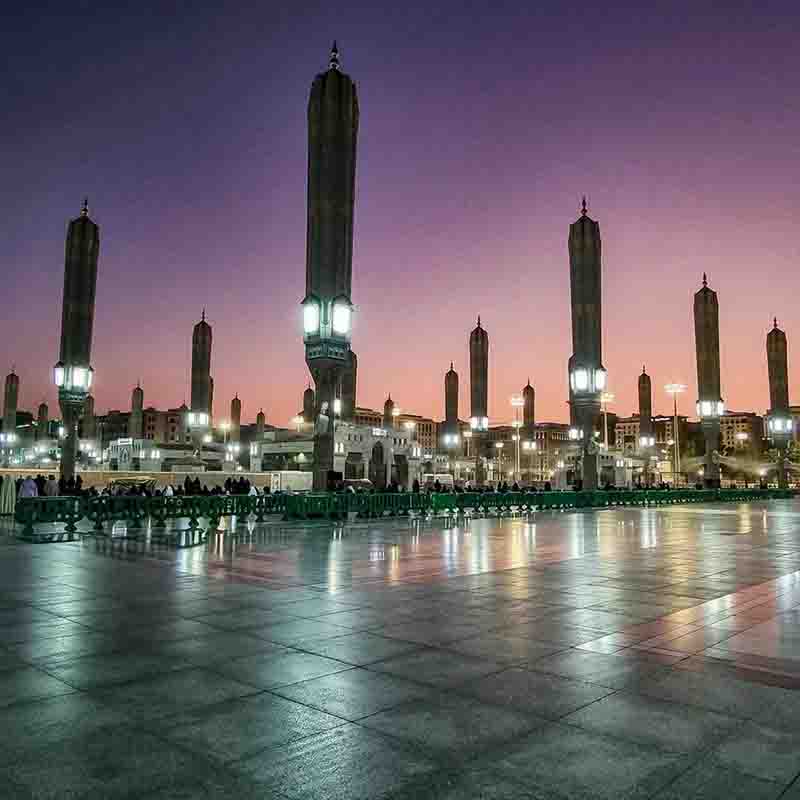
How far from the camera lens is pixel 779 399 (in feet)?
209

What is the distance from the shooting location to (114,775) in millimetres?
3912

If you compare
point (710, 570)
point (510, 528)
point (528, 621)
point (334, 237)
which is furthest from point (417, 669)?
point (334, 237)

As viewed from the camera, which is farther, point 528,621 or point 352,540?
point 352,540

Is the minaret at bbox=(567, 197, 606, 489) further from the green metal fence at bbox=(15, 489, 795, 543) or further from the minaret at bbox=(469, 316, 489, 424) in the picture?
the minaret at bbox=(469, 316, 489, 424)

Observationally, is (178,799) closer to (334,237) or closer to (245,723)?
(245,723)

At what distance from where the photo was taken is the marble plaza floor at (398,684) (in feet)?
12.9

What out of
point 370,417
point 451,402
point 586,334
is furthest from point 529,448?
point 370,417

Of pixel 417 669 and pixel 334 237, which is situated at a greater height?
pixel 334 237

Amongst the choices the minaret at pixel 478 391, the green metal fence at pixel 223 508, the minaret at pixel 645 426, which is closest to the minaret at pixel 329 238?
the green metal fence at pixel 223 508

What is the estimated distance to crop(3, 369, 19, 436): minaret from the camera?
284ft

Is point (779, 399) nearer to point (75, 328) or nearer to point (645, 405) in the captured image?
point (645, 405)

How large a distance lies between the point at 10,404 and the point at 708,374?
82283 millimetres

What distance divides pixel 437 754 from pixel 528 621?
167 inches

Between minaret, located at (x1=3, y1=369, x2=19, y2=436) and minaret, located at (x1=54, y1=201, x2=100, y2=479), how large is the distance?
60.4 m
